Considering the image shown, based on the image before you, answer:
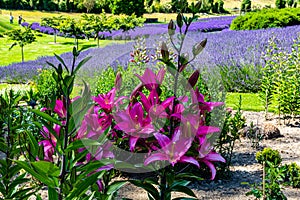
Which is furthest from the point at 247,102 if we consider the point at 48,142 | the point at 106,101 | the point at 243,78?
the point at 48,142

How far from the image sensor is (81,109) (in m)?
1.23

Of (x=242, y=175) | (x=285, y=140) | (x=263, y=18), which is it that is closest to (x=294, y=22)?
(x=263, y=18)

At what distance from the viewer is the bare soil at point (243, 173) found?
3775 millimetres

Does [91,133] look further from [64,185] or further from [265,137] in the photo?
[265,137]

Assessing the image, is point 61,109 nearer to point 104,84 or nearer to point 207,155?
point 207,155

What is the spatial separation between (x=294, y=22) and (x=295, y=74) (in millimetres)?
12750

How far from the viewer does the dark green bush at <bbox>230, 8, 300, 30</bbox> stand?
17.3m

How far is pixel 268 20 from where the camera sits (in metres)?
17.3

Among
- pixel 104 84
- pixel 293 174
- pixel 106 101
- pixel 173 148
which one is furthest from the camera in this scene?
pixel 104 84

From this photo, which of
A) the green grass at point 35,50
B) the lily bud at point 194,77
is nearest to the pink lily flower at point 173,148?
the lily bud at point 194,77

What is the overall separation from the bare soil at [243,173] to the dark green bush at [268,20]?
1214cm

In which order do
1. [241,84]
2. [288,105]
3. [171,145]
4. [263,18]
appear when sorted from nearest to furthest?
[171,145]
[288,105]
[241,84]
[263,18]

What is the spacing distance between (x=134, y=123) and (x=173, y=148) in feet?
0.49

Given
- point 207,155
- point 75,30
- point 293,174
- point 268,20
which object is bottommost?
point 293,174
